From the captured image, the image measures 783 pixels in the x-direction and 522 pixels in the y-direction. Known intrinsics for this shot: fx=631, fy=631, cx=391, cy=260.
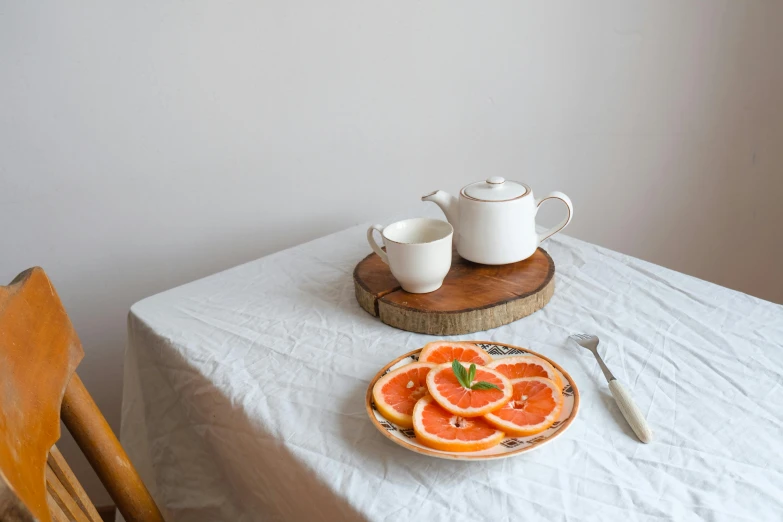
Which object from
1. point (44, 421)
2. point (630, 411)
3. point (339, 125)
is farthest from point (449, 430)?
point (339, 125)

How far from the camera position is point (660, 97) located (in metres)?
1.56

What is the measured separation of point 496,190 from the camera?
0.91 metres

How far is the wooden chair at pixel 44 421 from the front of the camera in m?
0.44

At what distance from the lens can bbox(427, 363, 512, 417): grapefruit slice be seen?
633mm

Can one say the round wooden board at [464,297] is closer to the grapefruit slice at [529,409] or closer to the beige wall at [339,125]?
the grapefruit slice at [529,409]

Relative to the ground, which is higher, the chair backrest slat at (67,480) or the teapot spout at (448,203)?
the teapot spout at (448,203)

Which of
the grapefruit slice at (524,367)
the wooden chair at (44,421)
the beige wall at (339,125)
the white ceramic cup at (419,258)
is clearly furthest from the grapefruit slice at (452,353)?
the beige wall at (339,125)

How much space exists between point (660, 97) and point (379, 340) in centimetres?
111

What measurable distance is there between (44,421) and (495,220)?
61cm

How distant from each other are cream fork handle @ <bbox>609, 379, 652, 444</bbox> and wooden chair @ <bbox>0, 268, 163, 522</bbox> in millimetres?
521

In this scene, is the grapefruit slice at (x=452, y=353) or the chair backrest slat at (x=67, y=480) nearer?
the chair backrest slat at (x=67, y=480)

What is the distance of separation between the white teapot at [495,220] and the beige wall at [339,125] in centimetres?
40

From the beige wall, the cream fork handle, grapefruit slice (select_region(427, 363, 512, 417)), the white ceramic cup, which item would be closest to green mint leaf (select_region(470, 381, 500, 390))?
grapefruit slice (select_region(427, 363, 512, 417))

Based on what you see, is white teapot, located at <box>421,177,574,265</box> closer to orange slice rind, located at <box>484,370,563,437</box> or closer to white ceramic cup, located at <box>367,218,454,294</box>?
white ceramic cup, located at <box>367,218,454,294</box>
